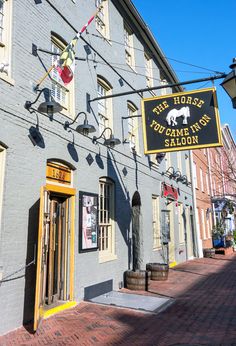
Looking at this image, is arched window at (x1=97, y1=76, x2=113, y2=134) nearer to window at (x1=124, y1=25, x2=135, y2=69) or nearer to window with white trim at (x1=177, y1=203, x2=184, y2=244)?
window at (x1=124, y1=25, x2=135, y2=69)

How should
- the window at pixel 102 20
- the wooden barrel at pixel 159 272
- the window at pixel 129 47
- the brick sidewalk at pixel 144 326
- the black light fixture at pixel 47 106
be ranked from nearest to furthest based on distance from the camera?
the brick sidewalk at pixel 144 326 → the black light fixture at pixel 47 106 → the window at pixel 102 20 → the wooden barrel at pixel 159 272 → the window at pixel 129 47

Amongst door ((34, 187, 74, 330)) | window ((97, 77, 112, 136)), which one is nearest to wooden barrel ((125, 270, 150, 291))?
door ((34, 187, 74, 330))

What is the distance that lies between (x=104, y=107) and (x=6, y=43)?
4.26 metres

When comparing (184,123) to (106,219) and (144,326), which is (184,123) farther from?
(144,326)

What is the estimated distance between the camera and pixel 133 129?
39.7ft

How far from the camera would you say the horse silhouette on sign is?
25.8 ft

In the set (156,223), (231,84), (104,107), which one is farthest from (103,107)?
(156,223)

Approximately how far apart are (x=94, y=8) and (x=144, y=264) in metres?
8.63

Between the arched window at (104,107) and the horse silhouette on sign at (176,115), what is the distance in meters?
2.31

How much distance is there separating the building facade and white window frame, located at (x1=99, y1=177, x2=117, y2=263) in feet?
0.10

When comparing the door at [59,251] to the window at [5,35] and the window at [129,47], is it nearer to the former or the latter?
the window at [5,35]

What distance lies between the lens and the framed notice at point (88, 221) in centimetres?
772

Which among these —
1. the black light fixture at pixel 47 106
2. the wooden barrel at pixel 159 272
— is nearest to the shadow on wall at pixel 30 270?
the black light fixture at pixel 47 106

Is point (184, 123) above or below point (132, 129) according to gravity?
below
